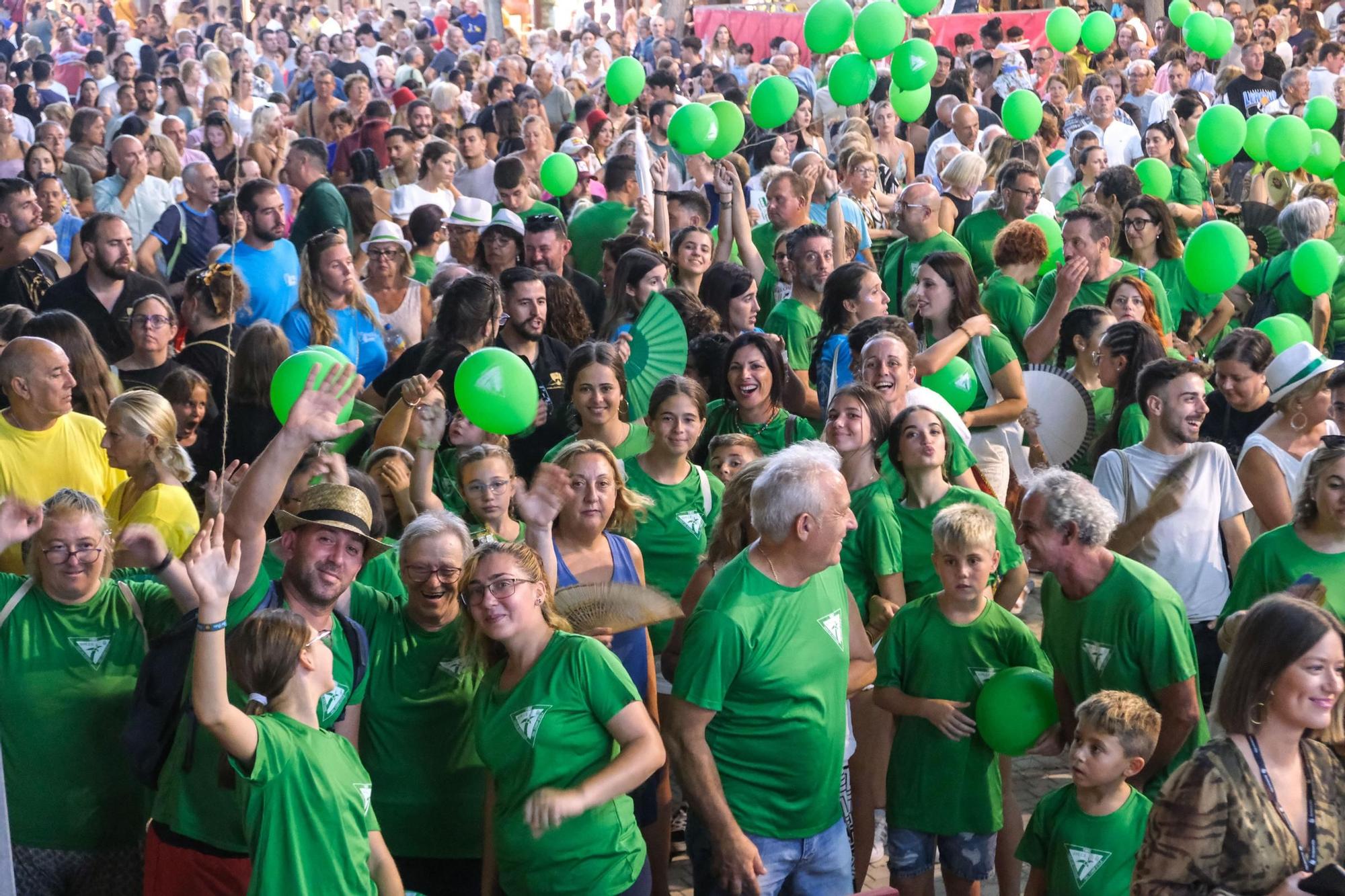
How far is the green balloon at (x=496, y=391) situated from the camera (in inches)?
195

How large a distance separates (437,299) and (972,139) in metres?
5.69

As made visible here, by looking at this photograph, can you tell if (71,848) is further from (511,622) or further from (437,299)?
(437,299)

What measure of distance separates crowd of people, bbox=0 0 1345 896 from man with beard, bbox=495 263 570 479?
18 millimetres

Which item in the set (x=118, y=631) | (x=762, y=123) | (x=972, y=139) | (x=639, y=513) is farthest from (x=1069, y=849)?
(x=972, y=139)

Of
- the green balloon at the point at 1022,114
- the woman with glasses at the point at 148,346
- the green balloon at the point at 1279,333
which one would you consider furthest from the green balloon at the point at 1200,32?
the woman with glasses at the point at 148,346

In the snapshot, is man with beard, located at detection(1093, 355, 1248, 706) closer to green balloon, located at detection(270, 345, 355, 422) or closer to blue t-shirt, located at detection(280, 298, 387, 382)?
green balloon, located at detection(270, 345, 355, 422)

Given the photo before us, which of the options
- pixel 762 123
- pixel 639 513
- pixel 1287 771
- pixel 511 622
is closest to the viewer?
pixel 1287 771

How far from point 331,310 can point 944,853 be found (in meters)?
3.59

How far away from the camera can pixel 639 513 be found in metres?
4.85

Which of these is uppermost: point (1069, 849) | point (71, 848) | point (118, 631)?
point (118, 631)

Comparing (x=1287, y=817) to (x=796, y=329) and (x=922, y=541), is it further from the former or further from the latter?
(x=796, y=329)

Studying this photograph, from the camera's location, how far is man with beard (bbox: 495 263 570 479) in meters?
5.82

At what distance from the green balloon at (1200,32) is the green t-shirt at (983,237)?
5230mm

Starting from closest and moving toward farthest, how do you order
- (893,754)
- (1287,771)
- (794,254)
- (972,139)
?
1. (1287,771)
2. (893,754)
3. (794,254)
4. (972,139)
